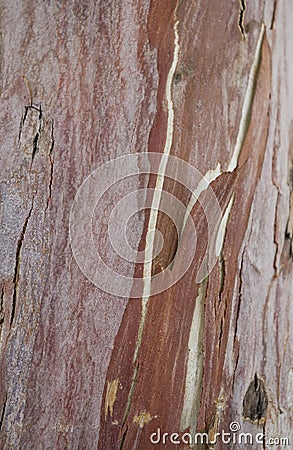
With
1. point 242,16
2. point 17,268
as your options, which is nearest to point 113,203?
point 17,268

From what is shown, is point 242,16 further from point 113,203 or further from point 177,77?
point 113,203

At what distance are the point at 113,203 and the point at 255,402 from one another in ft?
1.30

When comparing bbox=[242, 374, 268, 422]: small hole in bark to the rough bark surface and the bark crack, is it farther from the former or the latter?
the bark crack

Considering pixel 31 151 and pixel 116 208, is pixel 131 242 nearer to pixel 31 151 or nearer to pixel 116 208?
pixel 116 208

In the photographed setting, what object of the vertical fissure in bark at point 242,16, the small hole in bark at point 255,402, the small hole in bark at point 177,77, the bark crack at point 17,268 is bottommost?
the small hole in bark at point 255,402

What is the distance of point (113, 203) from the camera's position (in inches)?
31.4

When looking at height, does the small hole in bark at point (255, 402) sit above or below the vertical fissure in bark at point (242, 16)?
below

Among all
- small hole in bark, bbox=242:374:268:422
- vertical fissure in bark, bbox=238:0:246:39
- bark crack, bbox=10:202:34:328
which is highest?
vertical fissure in bark, bbox=238:0:246:39

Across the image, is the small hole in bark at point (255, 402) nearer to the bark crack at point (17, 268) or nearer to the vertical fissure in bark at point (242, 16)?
the bark crack at point (17, 268)

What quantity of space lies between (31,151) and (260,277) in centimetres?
41

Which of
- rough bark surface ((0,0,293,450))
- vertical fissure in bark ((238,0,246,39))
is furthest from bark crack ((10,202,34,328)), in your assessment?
vertical fissure in bark ((238,0,246,39))

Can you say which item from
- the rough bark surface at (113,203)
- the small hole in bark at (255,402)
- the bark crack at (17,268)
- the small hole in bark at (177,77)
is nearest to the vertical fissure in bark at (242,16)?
the rough bark surface at (113,203)

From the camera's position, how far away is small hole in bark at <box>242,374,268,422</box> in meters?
0.85

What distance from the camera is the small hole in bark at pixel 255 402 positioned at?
85 cm
